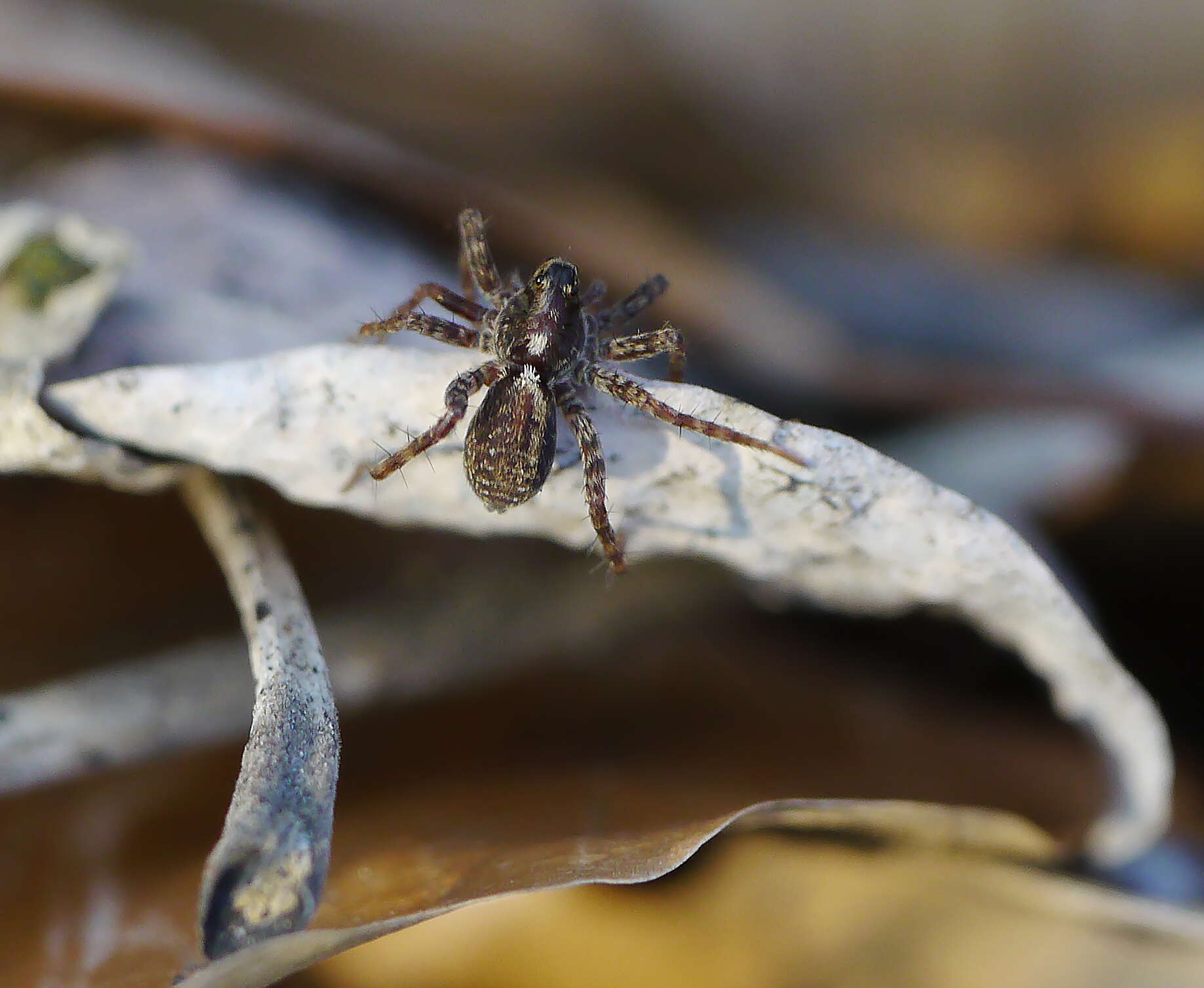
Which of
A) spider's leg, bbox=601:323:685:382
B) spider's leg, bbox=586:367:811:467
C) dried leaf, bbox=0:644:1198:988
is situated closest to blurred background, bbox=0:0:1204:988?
dried leaf, bbox=0:644:1198:988

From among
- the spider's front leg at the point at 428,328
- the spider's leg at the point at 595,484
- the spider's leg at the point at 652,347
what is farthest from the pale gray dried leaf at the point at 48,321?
the spider's leg at the point at 652,347

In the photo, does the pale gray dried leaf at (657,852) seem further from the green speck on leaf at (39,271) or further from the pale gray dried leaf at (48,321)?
the green speck on leaf at (39,271)

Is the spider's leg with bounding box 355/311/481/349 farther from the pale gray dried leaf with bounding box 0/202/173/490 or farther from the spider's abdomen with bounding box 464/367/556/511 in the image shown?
the pale gray dried leaf with bounding box 0/202/173/490

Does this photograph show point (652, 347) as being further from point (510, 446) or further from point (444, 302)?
point (510, 446)

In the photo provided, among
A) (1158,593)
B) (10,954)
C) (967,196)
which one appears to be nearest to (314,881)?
(10,954)

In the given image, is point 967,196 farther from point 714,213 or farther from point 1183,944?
point 1183,944

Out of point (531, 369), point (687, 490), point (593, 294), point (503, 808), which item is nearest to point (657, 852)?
point (503, 808)
